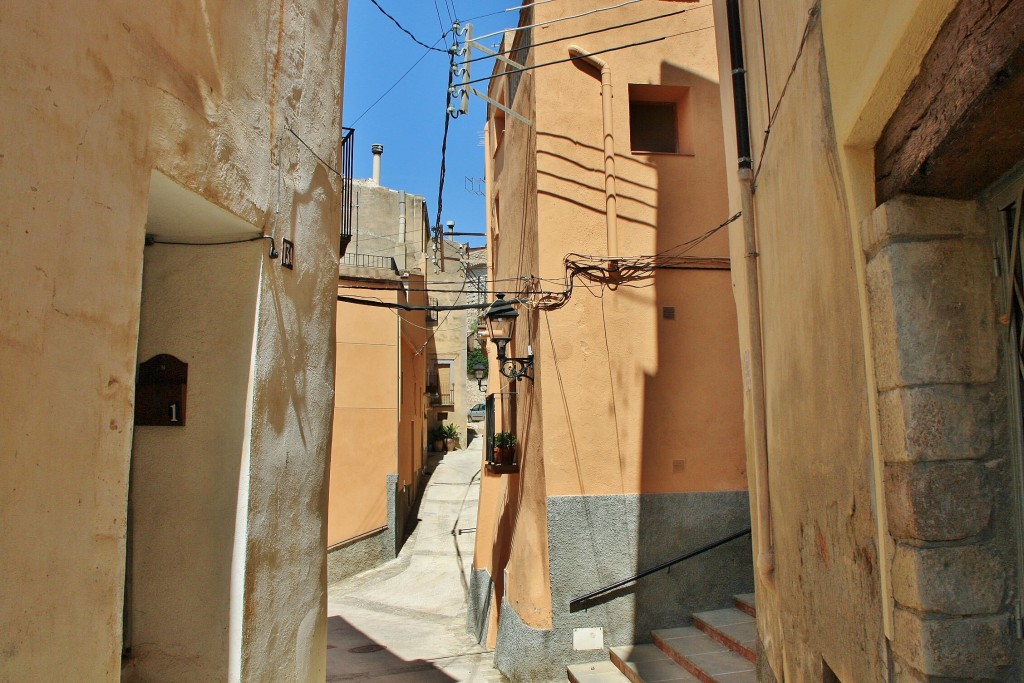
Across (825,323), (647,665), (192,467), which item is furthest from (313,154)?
(647,665)

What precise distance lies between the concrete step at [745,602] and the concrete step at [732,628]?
0.05 m

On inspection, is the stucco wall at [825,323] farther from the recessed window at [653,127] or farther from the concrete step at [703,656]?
the recessed window at [653,127]

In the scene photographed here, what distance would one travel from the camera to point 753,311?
5.05 metres

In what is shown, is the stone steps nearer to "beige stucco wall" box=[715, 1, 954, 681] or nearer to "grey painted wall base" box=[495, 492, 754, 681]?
"grey painted wall base" box=[495, 492, 754, 681]

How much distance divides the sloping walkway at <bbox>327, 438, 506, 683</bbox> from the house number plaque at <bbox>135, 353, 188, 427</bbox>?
5629mm

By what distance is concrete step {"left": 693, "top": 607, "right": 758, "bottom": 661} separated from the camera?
6398mm

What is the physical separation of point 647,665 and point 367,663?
3866 mm

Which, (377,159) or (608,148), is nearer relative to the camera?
(608,148)

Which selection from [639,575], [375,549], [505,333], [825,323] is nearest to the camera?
[825,323]

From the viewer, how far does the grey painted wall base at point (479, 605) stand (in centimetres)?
1070

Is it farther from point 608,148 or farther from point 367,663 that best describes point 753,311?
point 367,663

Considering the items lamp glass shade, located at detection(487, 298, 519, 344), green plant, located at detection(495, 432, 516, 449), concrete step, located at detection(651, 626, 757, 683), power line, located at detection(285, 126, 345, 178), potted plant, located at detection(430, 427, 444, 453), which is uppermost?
power line, located at detection(285, 126, 345, 178)

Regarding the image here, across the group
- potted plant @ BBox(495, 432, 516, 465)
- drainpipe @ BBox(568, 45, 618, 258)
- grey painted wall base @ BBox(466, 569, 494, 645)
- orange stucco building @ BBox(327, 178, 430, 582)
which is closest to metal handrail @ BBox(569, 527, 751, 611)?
potted plant @ BBox(495, 432, 516, 465)

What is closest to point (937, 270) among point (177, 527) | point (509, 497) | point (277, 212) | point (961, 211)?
point (961, 211)
